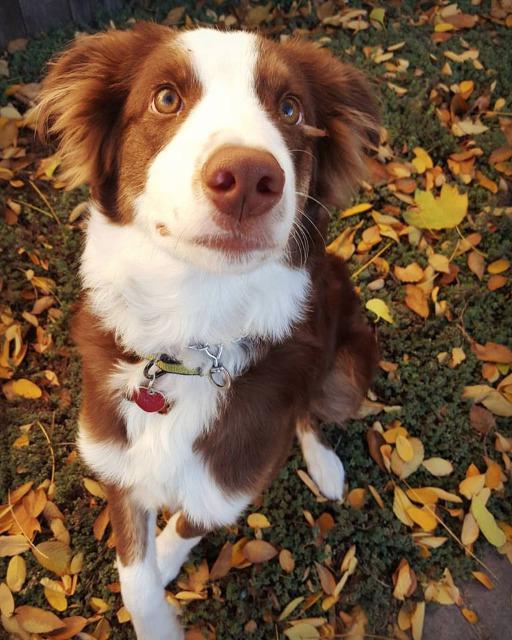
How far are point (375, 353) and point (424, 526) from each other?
0.85 metres

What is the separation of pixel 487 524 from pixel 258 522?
3.57ft

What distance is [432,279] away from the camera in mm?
3510

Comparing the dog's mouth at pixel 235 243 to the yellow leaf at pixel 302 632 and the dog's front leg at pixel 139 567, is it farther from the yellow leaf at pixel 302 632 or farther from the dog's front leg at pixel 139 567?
the yellow leaf at pixel 302 632

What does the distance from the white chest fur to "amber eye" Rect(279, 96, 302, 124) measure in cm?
45

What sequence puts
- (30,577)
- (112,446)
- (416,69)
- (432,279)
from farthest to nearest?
1. (416,69)
2. (432,279)
3. (30,577)
4. (112,446)

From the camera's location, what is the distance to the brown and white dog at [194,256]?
1567 mm

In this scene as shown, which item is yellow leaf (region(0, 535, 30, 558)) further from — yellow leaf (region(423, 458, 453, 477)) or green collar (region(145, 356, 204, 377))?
yellow leaf (region(423, 458, 453, 477))

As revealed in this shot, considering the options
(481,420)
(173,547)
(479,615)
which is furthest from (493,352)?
(173,547)

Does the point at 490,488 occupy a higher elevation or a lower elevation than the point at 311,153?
lower

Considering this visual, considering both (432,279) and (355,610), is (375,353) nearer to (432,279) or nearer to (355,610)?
(432,279)

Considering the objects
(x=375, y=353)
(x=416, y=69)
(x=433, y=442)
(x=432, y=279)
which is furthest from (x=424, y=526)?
(x=416, y=69)

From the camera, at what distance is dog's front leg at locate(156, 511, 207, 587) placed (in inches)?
97.0

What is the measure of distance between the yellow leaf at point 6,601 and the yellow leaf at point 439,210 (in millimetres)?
2923

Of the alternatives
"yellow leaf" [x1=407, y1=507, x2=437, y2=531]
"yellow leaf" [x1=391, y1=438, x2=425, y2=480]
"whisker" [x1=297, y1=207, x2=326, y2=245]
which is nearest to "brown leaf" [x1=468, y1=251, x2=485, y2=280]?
"yellow leaf" [x1=391, y1=438, x2=425, y2=480]
